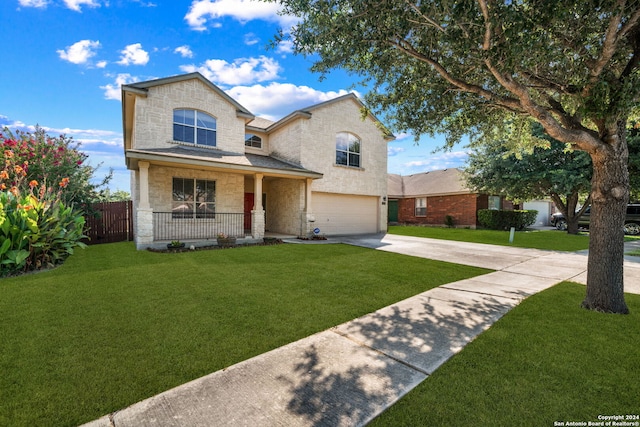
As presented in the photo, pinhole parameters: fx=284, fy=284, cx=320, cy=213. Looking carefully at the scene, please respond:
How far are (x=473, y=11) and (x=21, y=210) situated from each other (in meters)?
10.1

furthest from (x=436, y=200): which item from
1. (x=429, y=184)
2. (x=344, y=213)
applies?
(x=344, y=213)

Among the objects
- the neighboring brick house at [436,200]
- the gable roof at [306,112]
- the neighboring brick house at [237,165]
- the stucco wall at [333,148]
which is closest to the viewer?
the neighboring brick house at [237,165]

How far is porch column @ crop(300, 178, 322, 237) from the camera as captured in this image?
14203 millimetres

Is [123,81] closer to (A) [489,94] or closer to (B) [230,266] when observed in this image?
(B) [230,266]

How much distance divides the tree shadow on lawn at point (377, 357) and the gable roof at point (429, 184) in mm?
19765

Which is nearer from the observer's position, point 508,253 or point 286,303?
point 286,303

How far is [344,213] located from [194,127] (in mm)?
9255

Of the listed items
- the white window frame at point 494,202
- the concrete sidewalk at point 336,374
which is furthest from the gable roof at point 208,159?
the white window frame at point 494,202

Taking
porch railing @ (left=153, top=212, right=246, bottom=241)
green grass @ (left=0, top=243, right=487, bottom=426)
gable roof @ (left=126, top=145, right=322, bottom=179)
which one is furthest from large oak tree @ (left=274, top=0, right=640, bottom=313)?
porch railing @ (left=153, top=212, right=246, bottom=241)

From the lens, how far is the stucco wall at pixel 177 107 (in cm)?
1184

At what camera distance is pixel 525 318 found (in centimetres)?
417

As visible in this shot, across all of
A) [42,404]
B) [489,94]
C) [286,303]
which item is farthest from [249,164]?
[42,404]

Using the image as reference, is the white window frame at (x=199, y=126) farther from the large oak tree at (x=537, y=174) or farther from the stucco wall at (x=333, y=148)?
the large oak tree at (x=537, y=174)

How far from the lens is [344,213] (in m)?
17.2
